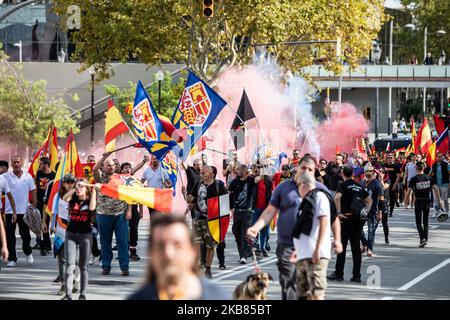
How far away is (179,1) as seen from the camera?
4328 cm

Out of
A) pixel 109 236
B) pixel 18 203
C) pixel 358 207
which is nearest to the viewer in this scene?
pixel 358 207

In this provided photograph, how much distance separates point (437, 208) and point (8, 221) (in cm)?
1568

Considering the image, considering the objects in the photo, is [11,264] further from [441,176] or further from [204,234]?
[441,176]

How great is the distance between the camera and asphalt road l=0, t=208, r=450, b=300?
1452 centimetres

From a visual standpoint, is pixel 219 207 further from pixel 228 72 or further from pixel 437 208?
pixel 228 72

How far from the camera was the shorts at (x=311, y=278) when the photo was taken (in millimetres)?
10562

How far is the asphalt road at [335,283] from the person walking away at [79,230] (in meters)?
0.56

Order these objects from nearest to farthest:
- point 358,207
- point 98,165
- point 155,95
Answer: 1. point 358,207
2. point 98,165
3. point 155,95

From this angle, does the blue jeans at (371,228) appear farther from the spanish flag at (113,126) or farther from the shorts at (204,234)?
the spanish flag at (113,126)

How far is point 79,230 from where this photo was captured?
1373 cm

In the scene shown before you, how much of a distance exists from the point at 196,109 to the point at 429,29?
85.6 metres

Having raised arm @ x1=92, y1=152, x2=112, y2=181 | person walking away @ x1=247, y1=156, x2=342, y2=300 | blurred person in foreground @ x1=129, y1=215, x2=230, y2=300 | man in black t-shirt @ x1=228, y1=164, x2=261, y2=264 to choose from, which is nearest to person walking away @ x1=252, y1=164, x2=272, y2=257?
man in black t-shirt @ x1=228, y1=164, x2=261, y2=264

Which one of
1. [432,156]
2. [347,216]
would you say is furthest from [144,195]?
[432,156]
